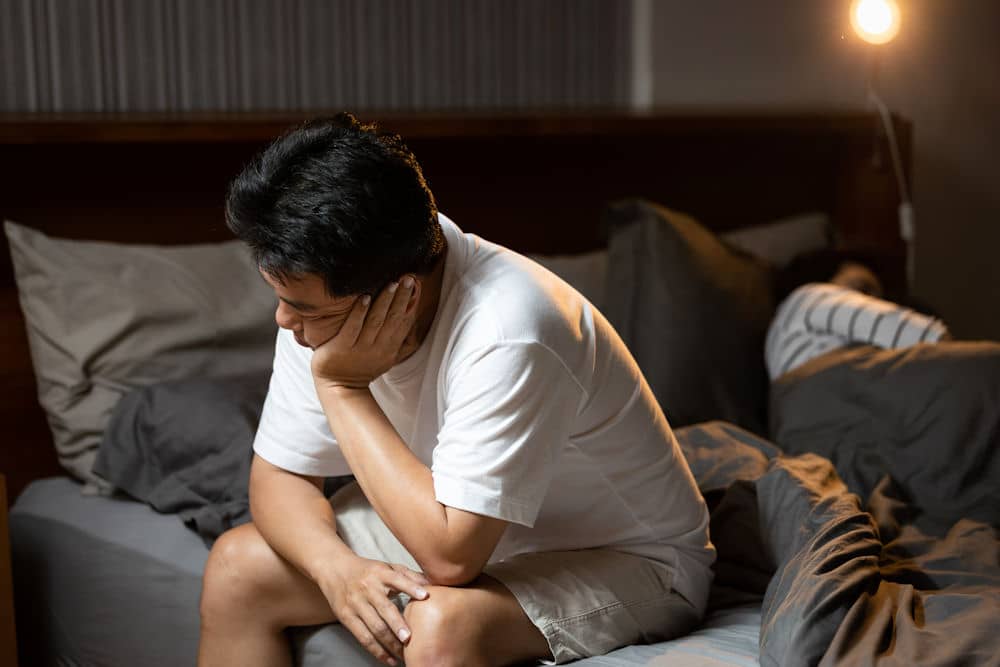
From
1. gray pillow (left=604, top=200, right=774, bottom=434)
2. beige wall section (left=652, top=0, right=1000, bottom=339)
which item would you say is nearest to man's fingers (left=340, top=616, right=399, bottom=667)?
gray pillow (left=604, top=200, right=774, bottom=434)

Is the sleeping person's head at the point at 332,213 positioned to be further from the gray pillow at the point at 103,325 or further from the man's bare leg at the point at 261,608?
the gray pillow at the point at 103,325

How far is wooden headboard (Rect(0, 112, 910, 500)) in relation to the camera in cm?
195

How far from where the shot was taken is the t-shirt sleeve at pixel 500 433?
1.16 meters

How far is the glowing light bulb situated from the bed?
0.68ft

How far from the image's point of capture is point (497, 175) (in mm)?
2416

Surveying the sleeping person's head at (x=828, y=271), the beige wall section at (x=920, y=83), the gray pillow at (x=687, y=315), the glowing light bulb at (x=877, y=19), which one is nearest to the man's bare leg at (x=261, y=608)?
the gray pillow at (x=687, y=315)

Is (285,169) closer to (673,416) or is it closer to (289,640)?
(289,640)

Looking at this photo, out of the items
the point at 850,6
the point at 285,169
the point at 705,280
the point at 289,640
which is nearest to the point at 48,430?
the point at 289,640

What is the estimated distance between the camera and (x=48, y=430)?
200cm

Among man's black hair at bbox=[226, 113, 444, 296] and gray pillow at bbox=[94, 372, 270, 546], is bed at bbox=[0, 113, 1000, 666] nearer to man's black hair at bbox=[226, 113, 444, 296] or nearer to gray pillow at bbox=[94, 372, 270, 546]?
gray pillow at bbox=[94, 372, 270, 546]

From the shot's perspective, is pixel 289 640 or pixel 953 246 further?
pixel 953 246

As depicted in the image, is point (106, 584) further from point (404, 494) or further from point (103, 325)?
point (404, 494)

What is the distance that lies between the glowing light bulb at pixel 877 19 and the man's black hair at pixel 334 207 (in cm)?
181

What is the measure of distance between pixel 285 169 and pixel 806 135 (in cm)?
202
